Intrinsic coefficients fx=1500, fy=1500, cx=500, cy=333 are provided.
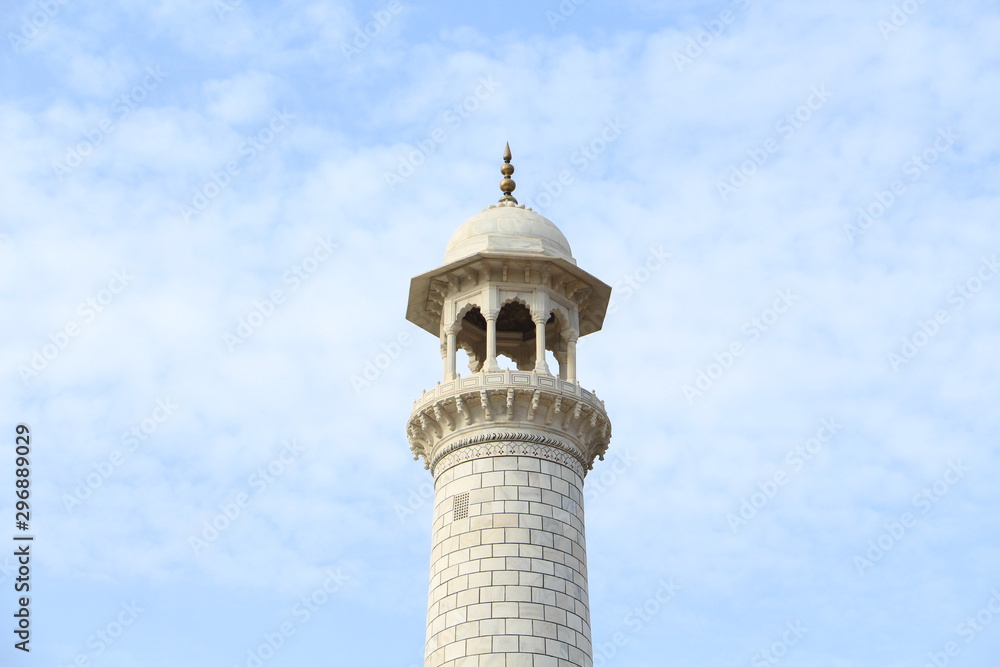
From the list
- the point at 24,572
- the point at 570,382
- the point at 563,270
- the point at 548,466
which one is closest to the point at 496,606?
the point at 548,466

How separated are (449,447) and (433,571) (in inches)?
108

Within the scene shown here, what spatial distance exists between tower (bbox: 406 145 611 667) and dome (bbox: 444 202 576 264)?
1.6 inches

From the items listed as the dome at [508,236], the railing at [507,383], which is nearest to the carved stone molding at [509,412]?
the railing at [507,383]

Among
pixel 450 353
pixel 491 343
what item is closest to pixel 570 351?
pixel 491 343

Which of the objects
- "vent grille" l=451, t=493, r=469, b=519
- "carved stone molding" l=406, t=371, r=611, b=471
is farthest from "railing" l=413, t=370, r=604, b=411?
"vent grille" l=451, t=493, r=469, b=519

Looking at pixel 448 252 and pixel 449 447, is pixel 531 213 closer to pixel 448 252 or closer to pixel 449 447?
pixel 448 252

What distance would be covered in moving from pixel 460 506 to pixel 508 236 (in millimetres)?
6524

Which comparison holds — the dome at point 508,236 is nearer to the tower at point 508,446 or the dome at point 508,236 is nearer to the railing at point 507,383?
the tower at point 508,446

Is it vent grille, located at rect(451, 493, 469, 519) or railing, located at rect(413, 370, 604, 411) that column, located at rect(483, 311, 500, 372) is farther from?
vent grille, located at rect(451, 493, 469, 519)

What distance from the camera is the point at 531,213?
3538cm

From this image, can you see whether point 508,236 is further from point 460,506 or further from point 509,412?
point 460,506

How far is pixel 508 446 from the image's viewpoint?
32.1 metres

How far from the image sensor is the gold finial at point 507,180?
36.5 meters

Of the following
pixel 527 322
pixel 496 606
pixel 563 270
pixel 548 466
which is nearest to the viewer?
pixel 496 606
